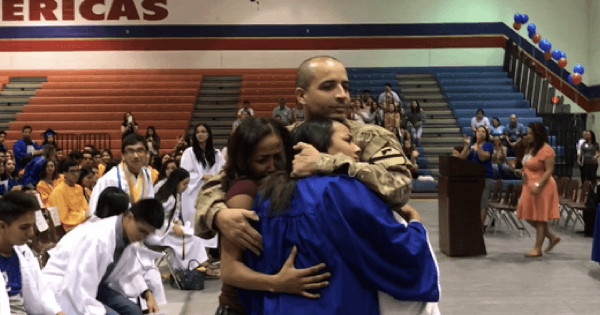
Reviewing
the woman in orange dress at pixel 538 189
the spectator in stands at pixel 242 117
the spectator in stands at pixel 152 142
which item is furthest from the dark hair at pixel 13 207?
the spectator in stands at pixel 152 142

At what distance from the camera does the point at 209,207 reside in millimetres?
1910

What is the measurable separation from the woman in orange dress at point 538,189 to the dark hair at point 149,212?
4.78 metres

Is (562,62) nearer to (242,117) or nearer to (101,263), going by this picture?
(242,117)

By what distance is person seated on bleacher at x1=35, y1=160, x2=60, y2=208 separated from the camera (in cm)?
723

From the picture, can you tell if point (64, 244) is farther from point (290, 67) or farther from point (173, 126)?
point (290, 67)

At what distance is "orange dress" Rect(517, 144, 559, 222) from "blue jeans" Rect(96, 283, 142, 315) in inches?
188

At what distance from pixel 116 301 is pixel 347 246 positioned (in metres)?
2.64

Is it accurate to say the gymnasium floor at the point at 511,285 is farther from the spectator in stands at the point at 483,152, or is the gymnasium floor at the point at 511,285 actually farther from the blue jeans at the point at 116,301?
the blue jeans at the point at 116,301

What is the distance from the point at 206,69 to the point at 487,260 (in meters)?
14.5

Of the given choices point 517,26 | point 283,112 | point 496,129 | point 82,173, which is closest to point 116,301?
point 82,173

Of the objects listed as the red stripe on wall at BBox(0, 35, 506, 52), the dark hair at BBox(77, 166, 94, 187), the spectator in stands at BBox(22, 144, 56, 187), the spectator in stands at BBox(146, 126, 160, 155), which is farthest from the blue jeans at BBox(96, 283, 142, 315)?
the red stripe on wall at BBox(0, 35, 506, 52)

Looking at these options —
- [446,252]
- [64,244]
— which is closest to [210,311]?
[64,244]

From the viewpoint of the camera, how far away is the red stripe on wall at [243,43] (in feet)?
67.2

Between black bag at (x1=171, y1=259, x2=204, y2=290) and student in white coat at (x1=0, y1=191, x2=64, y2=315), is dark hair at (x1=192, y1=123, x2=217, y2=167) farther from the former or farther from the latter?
student in white coat at (x1=0, y1=191, x2=64, y2=315)
